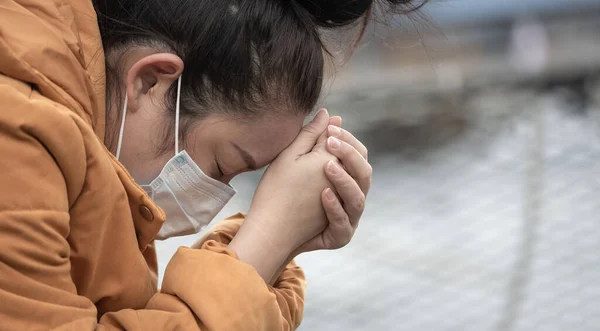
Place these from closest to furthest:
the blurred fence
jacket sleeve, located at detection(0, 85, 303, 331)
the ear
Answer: jacket sleeve, located at detection(0, 85, 303, 331), the ear, the blurred fence

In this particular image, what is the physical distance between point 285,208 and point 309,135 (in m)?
0.12

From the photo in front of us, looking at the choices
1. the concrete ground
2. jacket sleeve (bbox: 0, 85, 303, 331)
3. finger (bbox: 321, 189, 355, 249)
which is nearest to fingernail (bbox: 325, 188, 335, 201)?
finger (bbox: 321, 189, 355, 249)

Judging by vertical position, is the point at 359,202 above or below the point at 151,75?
below

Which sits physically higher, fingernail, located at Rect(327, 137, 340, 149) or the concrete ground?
fingernail, located at Rect(327, 137, 340, 149)

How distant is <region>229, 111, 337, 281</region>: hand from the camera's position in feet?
3.88

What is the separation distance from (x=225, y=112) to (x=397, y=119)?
385 cm

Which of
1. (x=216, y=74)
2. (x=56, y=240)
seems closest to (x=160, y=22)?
(x=216, y=74)

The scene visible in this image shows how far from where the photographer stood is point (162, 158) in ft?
3.97

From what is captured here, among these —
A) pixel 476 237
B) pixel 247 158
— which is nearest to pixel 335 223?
pixel 247 158

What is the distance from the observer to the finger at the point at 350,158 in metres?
1.25

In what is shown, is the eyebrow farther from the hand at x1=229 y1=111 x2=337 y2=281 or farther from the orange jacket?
the orange jacket

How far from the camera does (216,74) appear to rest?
1153mm

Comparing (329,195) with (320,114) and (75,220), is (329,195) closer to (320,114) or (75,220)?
(320,114)

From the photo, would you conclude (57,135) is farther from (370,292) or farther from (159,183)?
(370,292)
